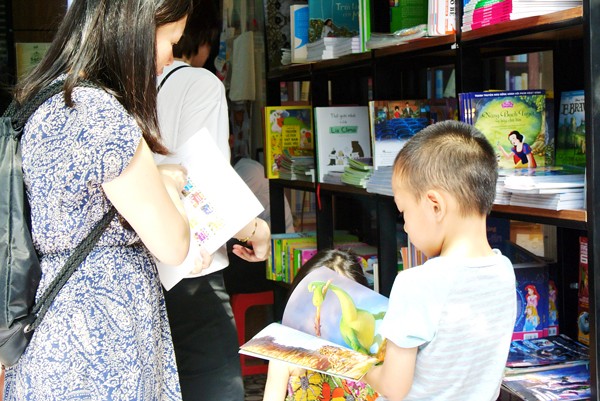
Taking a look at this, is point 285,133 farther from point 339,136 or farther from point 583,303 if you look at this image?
point 583,303

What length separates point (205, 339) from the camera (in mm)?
2801

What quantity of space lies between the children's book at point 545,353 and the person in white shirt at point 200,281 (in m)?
0.80

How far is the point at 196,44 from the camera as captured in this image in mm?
2816

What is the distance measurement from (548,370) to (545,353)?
5.0 inches

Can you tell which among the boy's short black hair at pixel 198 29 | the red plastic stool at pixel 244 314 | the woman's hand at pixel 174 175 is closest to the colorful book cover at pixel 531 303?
the woman's hand at pixel 174 175

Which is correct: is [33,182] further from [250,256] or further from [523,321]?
[523,321]

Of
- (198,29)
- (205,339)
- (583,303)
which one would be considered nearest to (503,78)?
(583,303)

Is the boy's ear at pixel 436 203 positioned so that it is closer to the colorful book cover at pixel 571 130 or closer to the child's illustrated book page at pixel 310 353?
the child's illustrated book page at pixel 310 353

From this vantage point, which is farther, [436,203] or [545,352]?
[545,352]

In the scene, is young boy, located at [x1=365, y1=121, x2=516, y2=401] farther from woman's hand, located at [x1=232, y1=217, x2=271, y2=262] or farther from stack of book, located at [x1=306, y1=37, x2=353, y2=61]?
stack of book, located at [x1=306, y1=37, x2=353, y2=61]

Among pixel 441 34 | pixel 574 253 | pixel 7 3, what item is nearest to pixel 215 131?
pixel 441 34

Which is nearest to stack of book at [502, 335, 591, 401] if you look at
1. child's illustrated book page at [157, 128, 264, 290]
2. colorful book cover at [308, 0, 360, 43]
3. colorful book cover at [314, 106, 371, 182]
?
child's illustrated book page at [157, 128, 264, 290]

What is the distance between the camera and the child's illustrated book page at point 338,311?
1.76 m

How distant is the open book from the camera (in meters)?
1.67
